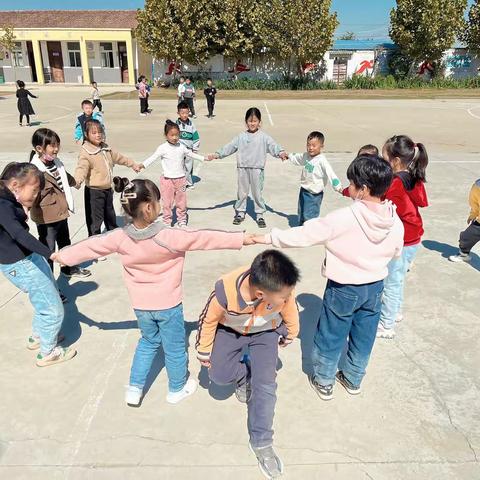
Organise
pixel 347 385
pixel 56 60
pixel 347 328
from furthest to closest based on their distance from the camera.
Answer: pixel 56 60, pixel 347 385, pixel 347 328

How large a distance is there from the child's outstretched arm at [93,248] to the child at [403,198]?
215cm

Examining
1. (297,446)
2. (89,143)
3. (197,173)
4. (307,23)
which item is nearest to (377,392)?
(297,446)

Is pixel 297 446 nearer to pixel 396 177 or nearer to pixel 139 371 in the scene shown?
pixel 139 371

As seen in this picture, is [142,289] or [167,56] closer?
[142,289]

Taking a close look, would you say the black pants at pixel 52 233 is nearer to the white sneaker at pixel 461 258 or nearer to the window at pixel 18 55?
the white sneaker at pixel 461 258

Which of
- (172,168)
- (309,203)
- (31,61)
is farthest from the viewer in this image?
(31,61)

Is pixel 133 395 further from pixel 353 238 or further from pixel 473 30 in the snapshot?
pixel 473 30

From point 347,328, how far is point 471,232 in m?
3.19

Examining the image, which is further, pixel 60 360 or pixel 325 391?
pixel 60 360

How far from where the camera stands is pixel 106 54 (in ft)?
133

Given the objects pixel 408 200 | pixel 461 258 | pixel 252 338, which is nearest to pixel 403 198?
pixel 408 200

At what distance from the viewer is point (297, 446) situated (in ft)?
9.37

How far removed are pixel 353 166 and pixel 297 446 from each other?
6.24ft

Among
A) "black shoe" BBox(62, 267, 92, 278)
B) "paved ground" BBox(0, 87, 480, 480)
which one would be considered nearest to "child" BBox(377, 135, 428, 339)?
"paved ground" BBox(0, 87, 480, 480)
